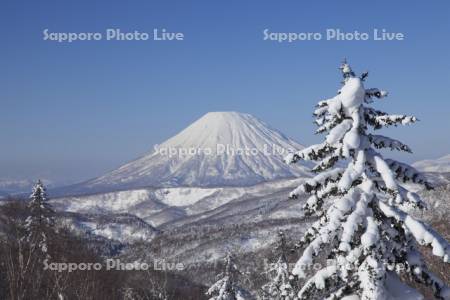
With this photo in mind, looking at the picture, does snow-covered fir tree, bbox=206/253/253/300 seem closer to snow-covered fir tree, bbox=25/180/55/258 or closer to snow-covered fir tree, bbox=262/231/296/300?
snow-covered fir tree, bbox=262/231/296/300

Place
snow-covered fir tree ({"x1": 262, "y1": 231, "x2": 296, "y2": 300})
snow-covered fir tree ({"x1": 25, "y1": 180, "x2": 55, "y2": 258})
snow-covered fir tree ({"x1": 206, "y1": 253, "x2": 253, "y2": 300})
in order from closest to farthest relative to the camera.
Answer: snow-covered fir tree ({"x1": 206, "y1": 253, "x2": 253, "y2": 300}), snow-covered fir tree ({"x1": 262, "y1": 231, "x2": 296, "y2": 300}), snow-covered fir tree ({"x1": 25, "y1": 180, "x2": 55, "y2": 258})

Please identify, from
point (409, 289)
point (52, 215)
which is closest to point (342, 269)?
point (409, 289)

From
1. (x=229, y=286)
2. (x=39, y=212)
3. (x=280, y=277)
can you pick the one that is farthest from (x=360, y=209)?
(x=39, y=212)

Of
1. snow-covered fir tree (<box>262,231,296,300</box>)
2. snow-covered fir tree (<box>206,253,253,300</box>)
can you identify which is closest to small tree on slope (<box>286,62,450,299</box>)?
snow-covered fir tree (<box>206,253,253,300</box>)

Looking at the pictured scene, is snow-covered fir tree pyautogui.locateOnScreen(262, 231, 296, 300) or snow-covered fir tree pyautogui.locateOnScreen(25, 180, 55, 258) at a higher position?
snow-covered fir tree pyautogui.locateOnScreen(25, 180, 55, 258)

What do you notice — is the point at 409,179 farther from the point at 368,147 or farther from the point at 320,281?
the point at 320,281

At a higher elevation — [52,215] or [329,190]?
[329,190]
